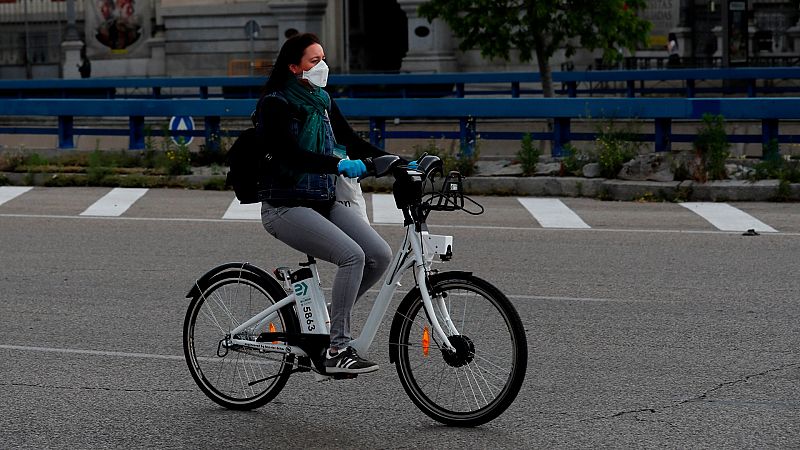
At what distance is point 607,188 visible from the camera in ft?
58.8

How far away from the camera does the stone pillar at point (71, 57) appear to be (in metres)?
50.8

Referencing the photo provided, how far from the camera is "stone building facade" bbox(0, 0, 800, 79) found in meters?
38.7

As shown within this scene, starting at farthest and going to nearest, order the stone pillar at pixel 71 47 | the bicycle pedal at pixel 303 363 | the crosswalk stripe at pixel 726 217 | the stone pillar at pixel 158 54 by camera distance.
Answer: the stone pillar at pixel 71 47 < the stone pillar at pixel 158 54 < the crosswalk stripe at pixel 726 217 < the bicycle pedal at pixel 303 363

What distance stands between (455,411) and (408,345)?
1.29 feet

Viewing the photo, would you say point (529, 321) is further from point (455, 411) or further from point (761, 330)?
point (455, 411)

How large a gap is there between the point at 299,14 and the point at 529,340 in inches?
1391

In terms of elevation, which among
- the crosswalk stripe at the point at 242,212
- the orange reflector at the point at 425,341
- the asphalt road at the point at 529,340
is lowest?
the asphalt road at the point at 529,340

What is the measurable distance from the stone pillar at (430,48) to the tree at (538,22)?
12118mm

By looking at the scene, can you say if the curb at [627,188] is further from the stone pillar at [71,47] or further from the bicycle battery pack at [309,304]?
the stone pillar at [71,47]

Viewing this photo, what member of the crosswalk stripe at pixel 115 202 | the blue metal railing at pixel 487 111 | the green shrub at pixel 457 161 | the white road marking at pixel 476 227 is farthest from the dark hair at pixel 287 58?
the blue metal railing at pixel 487 111

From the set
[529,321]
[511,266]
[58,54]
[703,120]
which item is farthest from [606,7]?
[58,54]

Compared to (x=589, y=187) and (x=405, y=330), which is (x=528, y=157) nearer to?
(x=589, y=187)

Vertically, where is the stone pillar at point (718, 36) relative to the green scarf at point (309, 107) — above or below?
above

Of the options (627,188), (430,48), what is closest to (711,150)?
(627,188)
